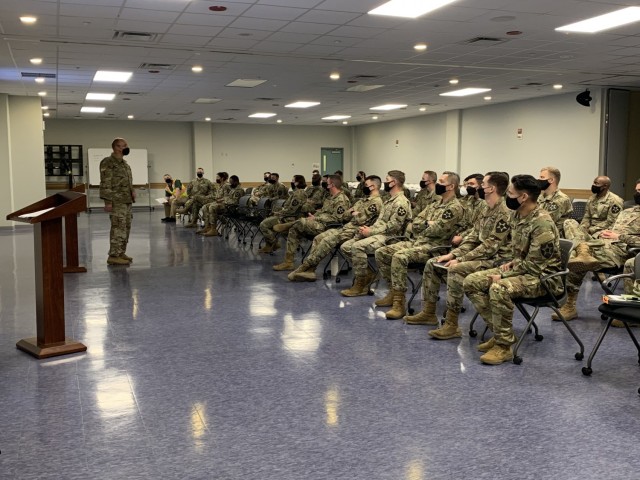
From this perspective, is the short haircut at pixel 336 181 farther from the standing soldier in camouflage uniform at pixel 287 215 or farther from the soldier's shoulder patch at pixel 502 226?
the soldier's shoulder patch at pixel 502 226

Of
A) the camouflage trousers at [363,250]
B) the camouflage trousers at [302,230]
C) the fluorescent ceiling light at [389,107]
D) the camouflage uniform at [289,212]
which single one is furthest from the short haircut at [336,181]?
the fluorescent ceiling light at [389,107]

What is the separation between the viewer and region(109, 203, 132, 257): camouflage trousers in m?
9.34

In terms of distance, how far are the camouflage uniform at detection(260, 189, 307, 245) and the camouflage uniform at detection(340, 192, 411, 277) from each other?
297cm

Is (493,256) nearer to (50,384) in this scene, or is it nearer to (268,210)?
(50,384)

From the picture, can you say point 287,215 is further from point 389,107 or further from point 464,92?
point 389,107

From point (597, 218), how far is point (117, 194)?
21.1ft

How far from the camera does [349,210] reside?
840cm

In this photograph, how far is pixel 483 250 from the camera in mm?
5570

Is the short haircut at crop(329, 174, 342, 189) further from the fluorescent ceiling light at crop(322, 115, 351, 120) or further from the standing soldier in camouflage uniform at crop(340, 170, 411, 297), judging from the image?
the fluorescent ceiling light at crop(322, 115, 351, 120)

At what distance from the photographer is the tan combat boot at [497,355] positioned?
15.4 feet

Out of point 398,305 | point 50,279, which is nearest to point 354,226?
point 398,305

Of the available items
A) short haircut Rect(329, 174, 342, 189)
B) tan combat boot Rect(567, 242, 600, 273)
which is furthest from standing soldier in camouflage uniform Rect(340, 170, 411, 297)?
tan combat boot Rect(567, 242, 600, 273)

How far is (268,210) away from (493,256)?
657 cm

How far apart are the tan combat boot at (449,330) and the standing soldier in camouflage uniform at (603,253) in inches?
48.6
